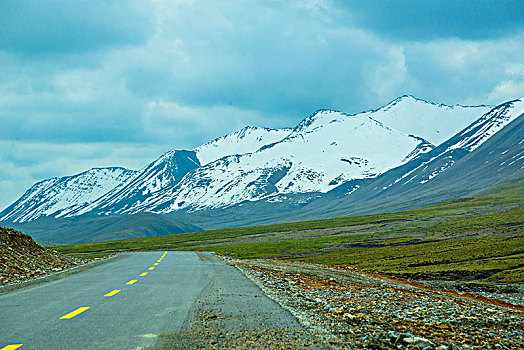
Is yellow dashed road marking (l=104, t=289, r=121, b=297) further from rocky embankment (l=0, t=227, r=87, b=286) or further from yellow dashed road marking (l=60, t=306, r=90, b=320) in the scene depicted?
rocky embankment (l=0, t=227, r=87, b=286)

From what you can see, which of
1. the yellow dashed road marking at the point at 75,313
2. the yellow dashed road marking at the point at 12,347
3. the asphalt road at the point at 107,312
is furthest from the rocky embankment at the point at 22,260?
the yellow dashed road marking at the point at 12,347

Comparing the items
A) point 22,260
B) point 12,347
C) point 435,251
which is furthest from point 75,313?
point 435,251

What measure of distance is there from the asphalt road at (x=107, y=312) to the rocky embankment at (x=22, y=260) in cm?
655

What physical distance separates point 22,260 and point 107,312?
2261cm

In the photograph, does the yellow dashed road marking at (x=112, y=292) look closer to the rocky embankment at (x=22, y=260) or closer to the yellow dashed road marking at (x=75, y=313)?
the yellow dashed road marking at (x=75, y=313)

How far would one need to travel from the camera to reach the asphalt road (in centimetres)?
1044

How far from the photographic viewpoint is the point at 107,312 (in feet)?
45.8

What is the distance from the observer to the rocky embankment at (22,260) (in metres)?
27.8

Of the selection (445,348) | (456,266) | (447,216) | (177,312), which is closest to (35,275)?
(177,312)

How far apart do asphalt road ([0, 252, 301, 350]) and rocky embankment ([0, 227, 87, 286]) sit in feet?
21.5

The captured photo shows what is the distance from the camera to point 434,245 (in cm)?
10425

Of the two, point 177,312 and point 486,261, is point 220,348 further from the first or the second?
point 486,261

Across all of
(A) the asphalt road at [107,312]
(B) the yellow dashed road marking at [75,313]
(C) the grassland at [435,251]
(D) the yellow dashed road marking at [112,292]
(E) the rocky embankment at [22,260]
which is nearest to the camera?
(A) the asphalt road at [107,312]

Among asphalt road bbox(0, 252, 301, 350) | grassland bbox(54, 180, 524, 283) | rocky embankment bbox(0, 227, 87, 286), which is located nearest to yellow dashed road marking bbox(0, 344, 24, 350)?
asphalt road bbox(0, 252, 301, 350)
